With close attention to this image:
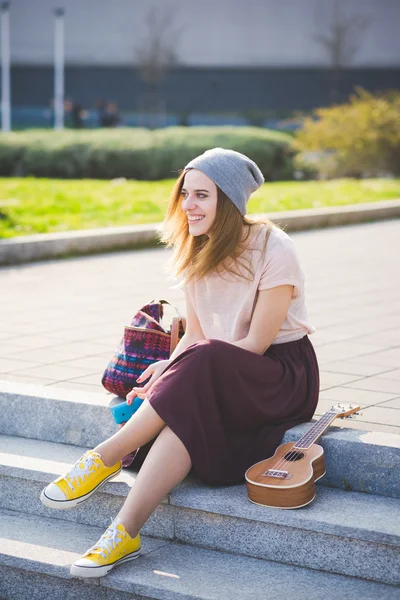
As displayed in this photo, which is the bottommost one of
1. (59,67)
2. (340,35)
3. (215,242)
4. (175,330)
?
(175,330)

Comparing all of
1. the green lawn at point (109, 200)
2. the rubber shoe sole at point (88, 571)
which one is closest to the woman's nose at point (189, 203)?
the rubber shoe sole at point (88, 571)

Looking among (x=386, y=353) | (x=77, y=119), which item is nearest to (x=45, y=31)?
(x=77, y=119)

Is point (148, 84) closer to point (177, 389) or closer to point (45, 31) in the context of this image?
point (45, 31)

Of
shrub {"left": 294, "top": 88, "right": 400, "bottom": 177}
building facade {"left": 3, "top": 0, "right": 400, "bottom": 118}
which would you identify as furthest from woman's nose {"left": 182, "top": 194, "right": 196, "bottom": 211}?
building facade {"left": 3, "top": 0, "right": 400, "bottom": 118}

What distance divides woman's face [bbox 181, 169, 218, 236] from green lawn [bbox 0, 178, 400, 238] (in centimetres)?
706

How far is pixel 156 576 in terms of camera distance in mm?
3707

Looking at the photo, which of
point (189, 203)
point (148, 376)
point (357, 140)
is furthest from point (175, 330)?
point (357, 140)

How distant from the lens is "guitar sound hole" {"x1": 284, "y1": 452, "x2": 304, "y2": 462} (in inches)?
153

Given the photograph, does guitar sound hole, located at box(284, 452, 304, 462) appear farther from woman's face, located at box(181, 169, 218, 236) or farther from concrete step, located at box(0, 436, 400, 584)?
woman's face, located at box(181, 169, 218, 236)

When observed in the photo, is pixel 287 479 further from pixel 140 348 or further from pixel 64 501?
pixel 140 348

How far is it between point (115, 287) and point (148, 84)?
124 ft

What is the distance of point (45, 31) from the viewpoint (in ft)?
150

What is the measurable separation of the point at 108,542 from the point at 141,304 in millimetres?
4176

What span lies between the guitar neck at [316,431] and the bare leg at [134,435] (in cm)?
55
